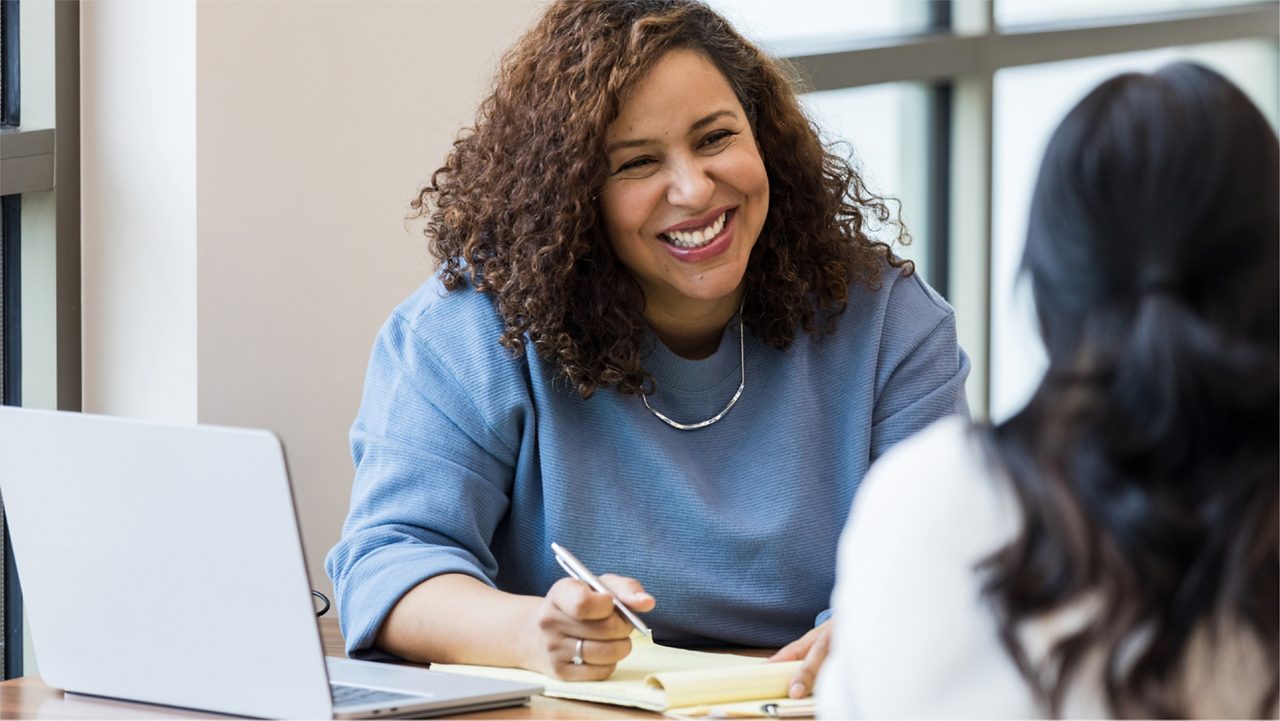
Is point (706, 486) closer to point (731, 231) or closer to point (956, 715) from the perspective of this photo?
point (731, 231)

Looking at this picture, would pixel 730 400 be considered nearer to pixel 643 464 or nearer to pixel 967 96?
pixel 643 464

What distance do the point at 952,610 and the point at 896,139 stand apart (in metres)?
2.83

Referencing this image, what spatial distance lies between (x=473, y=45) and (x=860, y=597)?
1.49 metres

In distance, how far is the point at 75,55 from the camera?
6.72 feet

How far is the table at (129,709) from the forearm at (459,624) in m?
0.09

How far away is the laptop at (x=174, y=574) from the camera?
122 cm

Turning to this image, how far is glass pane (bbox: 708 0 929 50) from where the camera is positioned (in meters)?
3.22

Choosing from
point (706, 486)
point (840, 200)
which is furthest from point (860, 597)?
point (840, 200)

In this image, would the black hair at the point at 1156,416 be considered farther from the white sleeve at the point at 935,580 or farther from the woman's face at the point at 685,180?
the woman's face at the point at 685,180

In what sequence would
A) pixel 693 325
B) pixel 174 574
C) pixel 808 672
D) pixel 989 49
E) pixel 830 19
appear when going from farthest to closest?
pixel 989 49 → pixel 830 19 → pixel 693 325 → pixel 808 672 → pixel 174 574

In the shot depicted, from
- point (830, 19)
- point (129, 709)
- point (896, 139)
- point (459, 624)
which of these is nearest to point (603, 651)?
point (459, 624)

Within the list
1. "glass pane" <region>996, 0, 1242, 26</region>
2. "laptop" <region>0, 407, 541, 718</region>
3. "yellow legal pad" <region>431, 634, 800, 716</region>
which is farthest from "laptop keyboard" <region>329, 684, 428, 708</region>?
"glass pane" <region>996, 0, 1242, 26</region>

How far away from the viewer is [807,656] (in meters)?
1.42

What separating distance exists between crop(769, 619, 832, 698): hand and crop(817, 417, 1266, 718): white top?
442 mm
